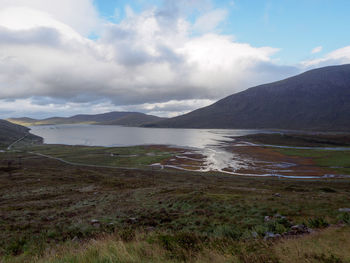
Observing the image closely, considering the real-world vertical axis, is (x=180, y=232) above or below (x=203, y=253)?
below

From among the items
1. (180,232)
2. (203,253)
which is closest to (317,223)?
(180,232)

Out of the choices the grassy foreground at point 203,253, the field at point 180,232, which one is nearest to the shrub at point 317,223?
the field at point 180,232

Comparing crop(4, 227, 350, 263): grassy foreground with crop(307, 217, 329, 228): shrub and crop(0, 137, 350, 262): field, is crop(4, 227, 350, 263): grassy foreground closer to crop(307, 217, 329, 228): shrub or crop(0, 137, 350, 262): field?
crop(0, 137, 350, 262): field

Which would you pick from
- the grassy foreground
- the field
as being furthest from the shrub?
the grassy foreground

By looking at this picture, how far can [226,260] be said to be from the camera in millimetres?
6078

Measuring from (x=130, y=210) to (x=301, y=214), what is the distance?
12.1 m

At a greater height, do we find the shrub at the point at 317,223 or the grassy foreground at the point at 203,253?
the grassy foreground at the point at 203,253

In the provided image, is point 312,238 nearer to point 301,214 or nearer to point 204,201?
point 301,214

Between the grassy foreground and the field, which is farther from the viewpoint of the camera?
the field

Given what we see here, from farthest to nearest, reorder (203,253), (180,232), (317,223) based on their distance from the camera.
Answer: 1. (317,223)
2. (180,232)
3. (203,253)

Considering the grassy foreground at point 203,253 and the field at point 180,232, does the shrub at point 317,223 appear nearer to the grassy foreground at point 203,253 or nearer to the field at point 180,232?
the field at point 180,232

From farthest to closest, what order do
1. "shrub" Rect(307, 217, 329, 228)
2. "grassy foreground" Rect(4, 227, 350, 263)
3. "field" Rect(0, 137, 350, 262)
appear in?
"shrub" Rect(307, 217, 329, 228), "field" Rect(0, 137, 350, 262), "grassy foreground" Rect(4, 227, 350, 263)

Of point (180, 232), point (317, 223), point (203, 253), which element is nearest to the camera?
point (203, 253)

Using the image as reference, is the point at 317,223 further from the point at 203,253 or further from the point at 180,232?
the point at 203,253
